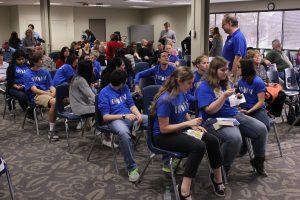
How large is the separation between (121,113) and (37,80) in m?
2.10

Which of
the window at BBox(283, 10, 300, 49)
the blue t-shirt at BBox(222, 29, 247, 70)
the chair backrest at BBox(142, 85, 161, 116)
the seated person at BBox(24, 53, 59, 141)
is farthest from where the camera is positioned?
the window at BBox(283, 10, 300, 49)

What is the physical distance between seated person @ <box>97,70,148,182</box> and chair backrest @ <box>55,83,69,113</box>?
0.91m

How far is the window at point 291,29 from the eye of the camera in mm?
12305

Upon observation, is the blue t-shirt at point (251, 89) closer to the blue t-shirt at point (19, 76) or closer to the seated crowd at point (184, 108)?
the seated crowd at point (184, 108)

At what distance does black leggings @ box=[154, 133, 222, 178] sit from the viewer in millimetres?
2988

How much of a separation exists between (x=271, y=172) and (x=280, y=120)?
2.39m

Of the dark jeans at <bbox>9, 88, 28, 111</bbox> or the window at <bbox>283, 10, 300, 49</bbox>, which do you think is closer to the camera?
the dark jeans at <bbox>9, 88, 28, 111</bbox>

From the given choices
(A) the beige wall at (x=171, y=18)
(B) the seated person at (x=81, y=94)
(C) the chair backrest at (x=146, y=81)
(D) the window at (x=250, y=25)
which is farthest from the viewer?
(A) the beige wall at (x=171, y=18)

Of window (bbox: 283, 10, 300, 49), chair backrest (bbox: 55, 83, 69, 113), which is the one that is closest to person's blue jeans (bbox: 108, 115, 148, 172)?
chair backrest (bbox: 55, 83, 69, 113)

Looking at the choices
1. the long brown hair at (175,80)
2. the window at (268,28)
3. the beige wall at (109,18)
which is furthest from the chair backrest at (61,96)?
the beige wall at (109,18)

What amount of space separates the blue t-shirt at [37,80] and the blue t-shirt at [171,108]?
2.82 metres

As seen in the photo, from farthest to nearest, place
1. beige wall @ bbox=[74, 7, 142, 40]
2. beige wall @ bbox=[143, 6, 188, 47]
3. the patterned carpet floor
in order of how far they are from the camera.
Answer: beige wall @ bbox=[74, 7, 142, 40] < beige wall @ bbox=[143, 6, 188, 47] < the patterned carpet floor

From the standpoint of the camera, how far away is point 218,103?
10.8 feet

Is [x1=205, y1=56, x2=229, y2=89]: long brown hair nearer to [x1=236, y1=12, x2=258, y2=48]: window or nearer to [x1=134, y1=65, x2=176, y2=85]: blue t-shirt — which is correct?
[x1=134, y1=65, x2=176, y2=85]: blue t-shirt
